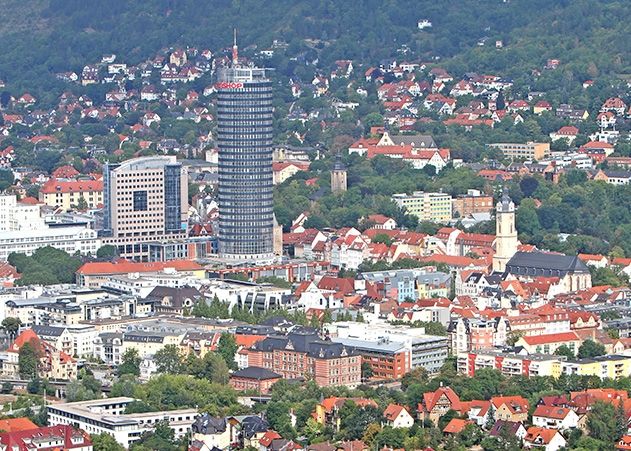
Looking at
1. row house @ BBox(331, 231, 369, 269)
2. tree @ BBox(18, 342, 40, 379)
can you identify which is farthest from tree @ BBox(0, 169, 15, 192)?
tree @ BBox(18, 342, 40, 379)

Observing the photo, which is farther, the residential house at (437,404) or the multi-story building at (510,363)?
the multi-story building at (510,363)

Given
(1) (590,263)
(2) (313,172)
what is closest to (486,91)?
(2) (313,172)

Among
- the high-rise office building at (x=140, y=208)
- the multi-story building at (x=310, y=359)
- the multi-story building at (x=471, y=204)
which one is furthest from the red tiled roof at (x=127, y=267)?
the multi-story building at (x=310, y=359)

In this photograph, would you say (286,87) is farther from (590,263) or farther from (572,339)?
(572,339)

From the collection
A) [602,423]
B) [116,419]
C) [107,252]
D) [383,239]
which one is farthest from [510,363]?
[107,252]

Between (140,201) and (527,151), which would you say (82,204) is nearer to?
(140,201)

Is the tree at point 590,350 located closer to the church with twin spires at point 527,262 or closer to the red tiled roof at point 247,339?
the red tiled roof at point 247,339
